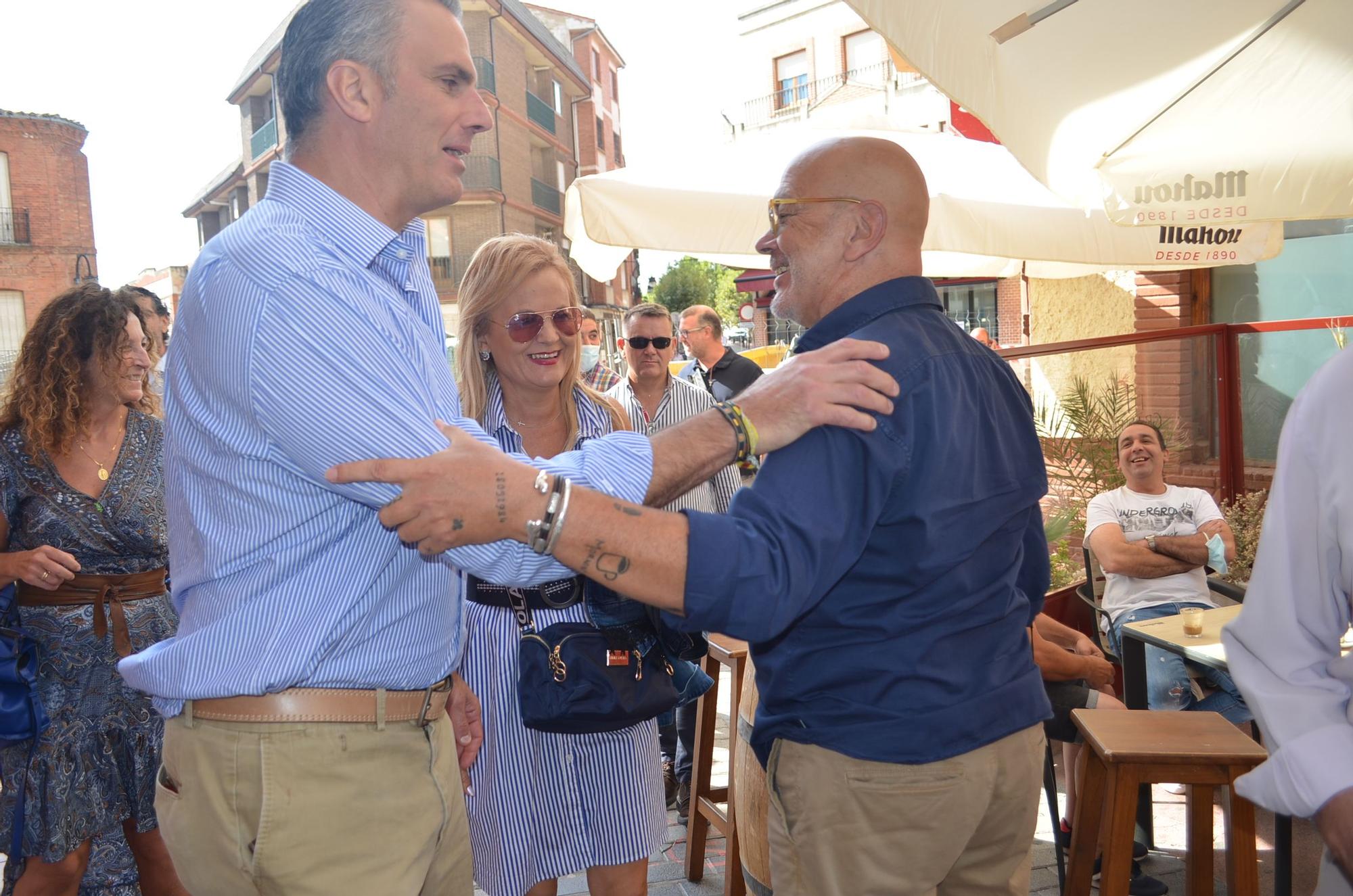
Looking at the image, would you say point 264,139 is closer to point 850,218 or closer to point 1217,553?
point 1217,553

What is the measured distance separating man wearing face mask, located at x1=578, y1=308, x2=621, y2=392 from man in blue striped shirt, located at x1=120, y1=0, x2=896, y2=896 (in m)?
2.55

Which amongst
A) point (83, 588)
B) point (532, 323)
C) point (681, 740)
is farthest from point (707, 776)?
point (83, 588)

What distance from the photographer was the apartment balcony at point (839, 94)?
32562 mm

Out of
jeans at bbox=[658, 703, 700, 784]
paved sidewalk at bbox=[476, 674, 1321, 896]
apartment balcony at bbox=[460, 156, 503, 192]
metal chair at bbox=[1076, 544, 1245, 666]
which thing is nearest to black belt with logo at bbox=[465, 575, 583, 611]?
paved sidewalk at bbox=[476, 674, 1321, 896]

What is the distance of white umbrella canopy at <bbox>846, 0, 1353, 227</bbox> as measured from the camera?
129 inches

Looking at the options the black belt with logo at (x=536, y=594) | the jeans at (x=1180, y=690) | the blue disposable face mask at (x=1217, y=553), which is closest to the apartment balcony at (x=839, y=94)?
the blue disposable face mask at (x=1217, y=553)

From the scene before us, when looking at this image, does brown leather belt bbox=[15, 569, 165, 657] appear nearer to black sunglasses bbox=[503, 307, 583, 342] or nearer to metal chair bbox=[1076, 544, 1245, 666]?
black sunglasses bbox=[503, 307, 583, 342]

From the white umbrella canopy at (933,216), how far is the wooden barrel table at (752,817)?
3338 millimetres

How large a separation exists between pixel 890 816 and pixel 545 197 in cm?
4181

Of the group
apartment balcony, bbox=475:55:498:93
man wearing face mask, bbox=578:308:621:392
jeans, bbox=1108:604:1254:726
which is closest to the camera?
jeans, bbox=1108:604:1254:726

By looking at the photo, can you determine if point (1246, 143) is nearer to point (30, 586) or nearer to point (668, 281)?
point (30, 586)

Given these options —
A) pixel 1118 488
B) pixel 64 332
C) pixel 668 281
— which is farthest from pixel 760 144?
pixel 668 281

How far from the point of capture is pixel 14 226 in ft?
98.7

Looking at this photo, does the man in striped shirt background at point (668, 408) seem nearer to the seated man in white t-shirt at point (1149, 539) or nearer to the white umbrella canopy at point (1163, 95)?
the white umbrella canopy at point (1163, 95)
